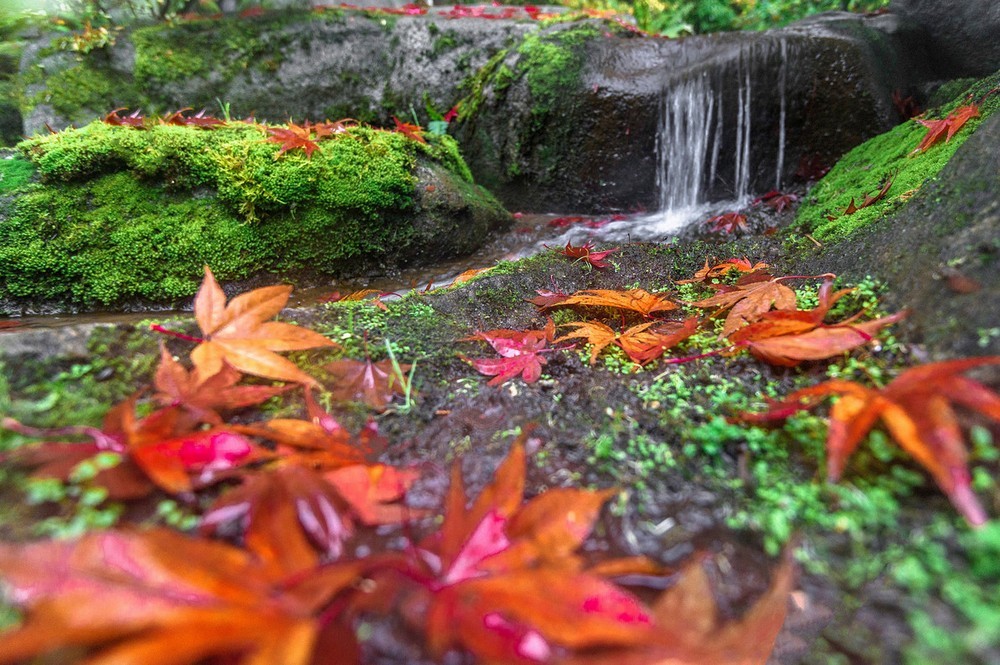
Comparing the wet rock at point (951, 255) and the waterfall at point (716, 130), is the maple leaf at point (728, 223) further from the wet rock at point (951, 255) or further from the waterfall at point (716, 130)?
the wet rock at point (951, 255)

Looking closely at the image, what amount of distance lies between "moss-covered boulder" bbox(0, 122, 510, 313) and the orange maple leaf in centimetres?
225

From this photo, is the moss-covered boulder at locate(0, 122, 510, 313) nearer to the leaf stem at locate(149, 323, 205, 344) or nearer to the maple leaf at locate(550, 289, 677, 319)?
the leaf stem at locate(149, 323, 205, 344)

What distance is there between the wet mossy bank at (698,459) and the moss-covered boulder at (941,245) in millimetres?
112

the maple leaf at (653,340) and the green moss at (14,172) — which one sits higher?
the green moss at (14,172)

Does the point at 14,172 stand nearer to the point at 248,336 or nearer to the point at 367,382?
the point at 248,336

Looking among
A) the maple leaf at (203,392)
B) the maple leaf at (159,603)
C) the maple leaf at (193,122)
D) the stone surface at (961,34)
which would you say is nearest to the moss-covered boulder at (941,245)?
the maple leaf at (159,603)

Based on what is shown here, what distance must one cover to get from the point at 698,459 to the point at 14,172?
4339 mm

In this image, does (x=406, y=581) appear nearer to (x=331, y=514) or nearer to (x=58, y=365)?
(x=331, y=514)

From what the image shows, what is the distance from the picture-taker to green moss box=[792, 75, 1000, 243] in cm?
230

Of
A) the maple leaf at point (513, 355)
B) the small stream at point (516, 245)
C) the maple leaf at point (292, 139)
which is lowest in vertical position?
the small stream at point (516, 245)

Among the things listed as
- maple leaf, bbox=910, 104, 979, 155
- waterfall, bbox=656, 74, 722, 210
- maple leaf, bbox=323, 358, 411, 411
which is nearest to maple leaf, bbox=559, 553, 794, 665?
maple leaf, bbox=323, 358, 411, 411

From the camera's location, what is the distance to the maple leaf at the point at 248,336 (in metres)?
1.27

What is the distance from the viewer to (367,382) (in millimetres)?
1488

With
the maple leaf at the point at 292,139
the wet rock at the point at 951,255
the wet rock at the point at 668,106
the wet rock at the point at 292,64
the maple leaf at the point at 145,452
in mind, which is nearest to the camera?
the maple leaf at the point at 145,452
